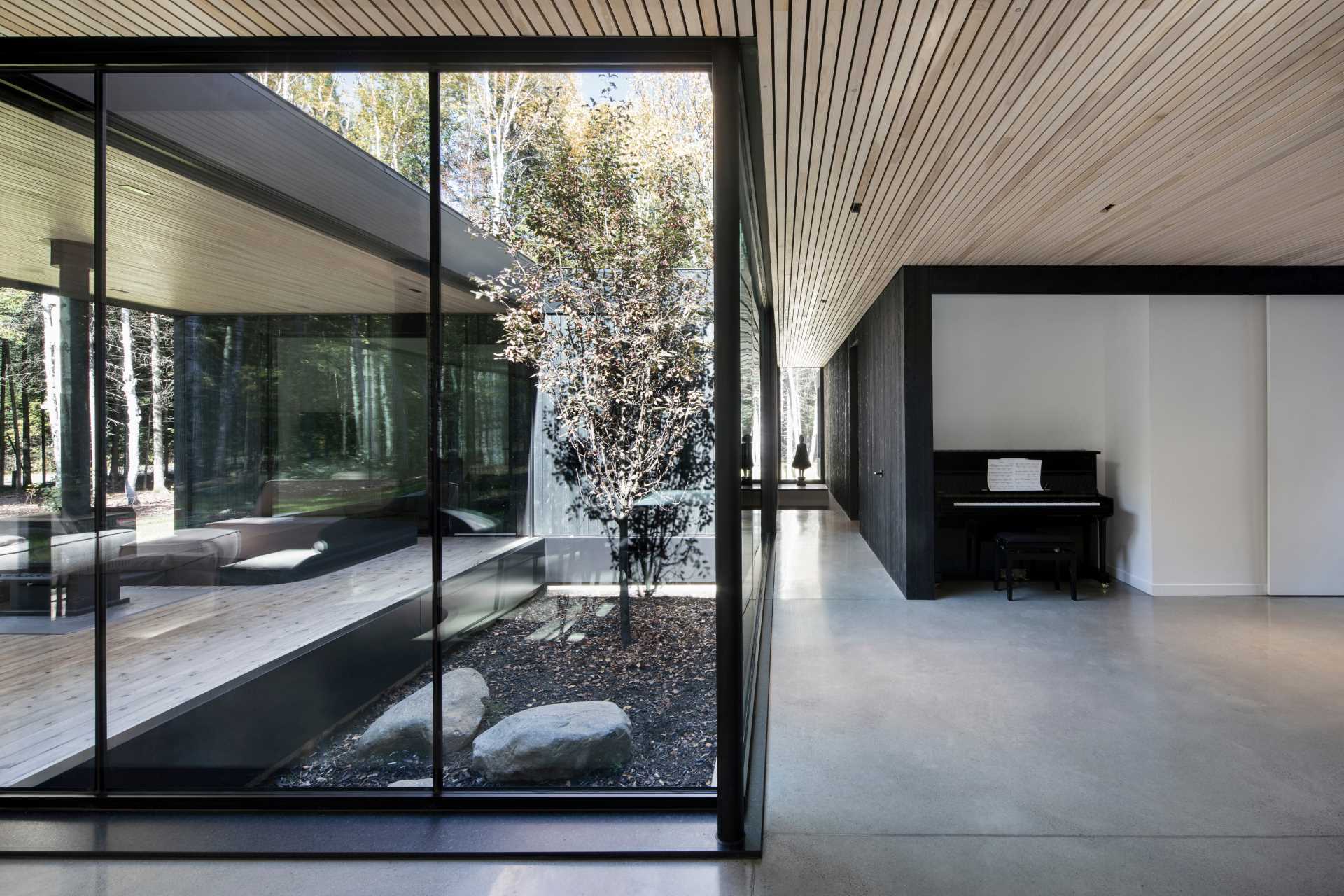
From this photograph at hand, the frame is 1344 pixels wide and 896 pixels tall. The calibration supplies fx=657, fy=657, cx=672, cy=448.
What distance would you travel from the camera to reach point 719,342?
7.50 ft

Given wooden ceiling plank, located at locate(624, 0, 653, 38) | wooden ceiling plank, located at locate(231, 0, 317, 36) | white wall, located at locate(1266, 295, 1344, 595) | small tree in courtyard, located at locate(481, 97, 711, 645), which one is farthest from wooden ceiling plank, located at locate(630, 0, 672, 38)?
white wall, located at locate(1266, 295, 1344, 595)

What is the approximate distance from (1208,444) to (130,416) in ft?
22.8

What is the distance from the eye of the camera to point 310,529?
2.29 m

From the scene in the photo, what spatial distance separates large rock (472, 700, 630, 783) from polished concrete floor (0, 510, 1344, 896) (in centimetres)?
31

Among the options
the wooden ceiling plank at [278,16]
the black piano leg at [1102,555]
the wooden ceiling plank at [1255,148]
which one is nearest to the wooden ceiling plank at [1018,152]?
the wooden ceiling plank at [1255,148]

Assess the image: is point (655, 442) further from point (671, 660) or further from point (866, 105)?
point (866, 105)

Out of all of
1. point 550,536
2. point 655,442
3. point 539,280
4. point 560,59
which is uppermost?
point 560,59

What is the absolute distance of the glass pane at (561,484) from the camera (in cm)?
232

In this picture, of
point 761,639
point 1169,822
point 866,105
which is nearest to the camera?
point 1169,822

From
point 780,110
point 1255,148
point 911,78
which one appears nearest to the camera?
point 911,78

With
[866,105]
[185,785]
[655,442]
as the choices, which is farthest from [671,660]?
[866,105]

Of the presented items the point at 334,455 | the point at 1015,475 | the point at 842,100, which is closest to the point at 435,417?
the point at 334,455

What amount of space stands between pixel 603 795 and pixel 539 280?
1.83 metres

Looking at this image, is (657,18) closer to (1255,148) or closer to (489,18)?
(489,18)
